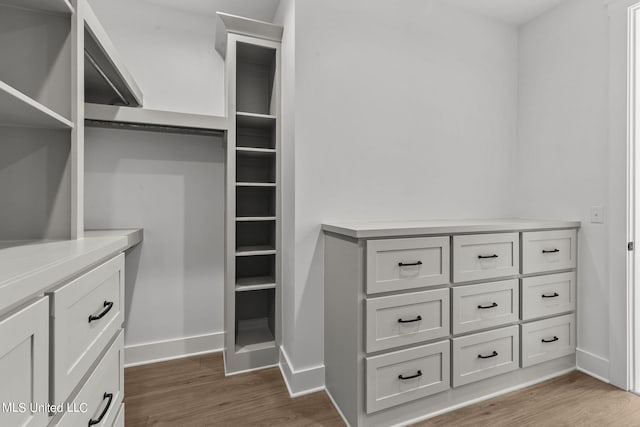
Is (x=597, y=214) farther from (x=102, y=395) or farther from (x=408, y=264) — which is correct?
(x=102, y=395)

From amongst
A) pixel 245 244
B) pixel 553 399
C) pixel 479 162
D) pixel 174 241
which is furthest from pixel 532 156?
pixel 174 241

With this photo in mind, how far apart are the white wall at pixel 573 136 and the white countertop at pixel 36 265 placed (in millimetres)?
2694

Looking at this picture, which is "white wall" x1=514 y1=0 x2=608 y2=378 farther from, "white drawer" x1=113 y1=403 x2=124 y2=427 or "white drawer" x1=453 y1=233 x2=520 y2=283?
"white drawer" x1=113 y1=403 x2=124 y2=427

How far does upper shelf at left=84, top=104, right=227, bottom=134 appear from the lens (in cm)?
171

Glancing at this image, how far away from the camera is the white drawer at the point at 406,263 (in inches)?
58.1

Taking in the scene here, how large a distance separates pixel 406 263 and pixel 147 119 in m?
1.70

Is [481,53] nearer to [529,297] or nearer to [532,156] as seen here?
[532,156]

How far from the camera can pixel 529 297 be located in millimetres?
1886

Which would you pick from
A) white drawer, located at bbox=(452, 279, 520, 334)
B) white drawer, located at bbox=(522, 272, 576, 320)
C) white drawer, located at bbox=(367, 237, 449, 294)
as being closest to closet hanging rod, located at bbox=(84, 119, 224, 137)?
white drawer, located at bbox=(367, 237, 449, 294)

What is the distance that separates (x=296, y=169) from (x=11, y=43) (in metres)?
1.27

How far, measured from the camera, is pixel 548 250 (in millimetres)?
1960

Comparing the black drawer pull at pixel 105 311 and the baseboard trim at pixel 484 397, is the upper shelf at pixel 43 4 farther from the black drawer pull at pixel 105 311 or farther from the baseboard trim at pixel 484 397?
the baseboard trim at pixel 484 397

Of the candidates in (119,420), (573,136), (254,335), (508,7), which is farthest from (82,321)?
(508,7)

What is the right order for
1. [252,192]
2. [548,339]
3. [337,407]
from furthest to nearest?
[252,192] < [548,339] < [337,407]
